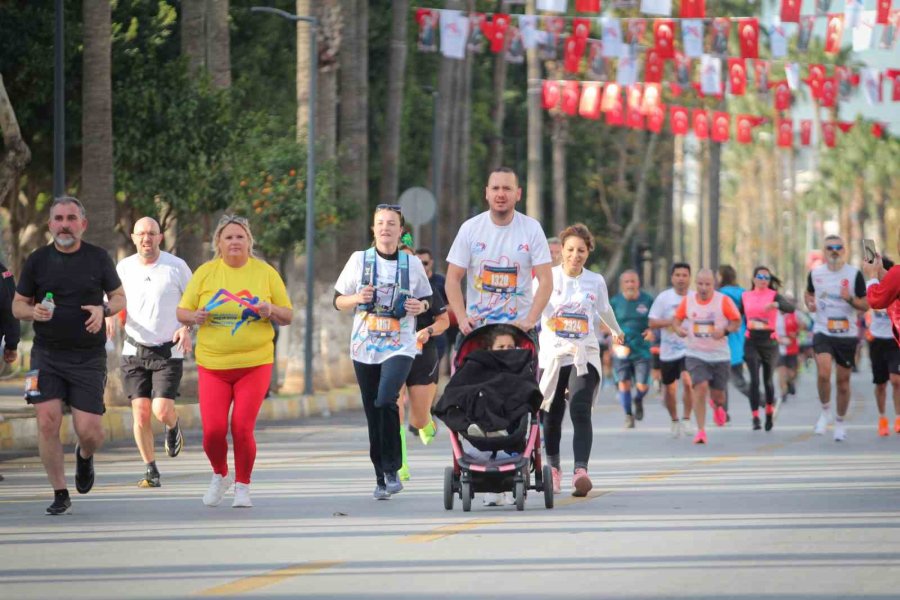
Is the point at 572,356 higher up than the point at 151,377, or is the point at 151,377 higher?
the point at 572,356

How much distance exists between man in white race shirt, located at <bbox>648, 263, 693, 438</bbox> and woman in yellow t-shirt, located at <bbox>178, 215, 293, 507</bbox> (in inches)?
381

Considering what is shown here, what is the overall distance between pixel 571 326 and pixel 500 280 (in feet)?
4.46

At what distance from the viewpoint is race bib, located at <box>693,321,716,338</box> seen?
2227cm

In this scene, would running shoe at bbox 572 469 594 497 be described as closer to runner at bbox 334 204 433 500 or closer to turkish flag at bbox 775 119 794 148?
runner at bbox 334 204 433 500

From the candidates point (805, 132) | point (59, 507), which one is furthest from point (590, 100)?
point (59, 507)

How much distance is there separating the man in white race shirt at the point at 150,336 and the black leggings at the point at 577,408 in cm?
278

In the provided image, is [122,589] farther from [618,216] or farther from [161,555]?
[618,216]

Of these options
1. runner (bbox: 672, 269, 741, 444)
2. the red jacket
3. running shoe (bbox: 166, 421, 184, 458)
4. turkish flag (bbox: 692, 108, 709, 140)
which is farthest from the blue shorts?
turkish flag (bbox: 692, 108, 709, 140)

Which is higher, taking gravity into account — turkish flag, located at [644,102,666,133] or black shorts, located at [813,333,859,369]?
turkish flag, located at [644,102,666,133]

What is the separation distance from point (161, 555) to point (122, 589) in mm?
1336

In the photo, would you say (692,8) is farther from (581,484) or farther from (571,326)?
(581,484)

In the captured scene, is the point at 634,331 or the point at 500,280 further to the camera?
the point at 634,331

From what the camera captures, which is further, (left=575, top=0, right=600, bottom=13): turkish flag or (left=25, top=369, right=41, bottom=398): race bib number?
(left=575, top=0, right=600, bottom=13): turkish flag

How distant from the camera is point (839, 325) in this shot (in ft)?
71.8
